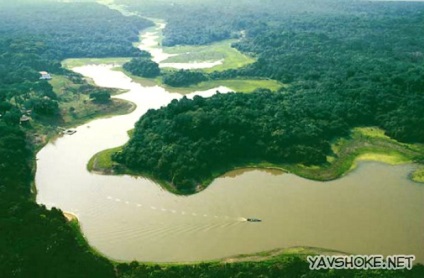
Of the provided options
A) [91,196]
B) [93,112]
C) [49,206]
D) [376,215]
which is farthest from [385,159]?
[93,112]

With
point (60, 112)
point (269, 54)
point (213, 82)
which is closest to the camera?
point (60, 112)

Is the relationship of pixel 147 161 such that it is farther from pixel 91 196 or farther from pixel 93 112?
pixel 93 112

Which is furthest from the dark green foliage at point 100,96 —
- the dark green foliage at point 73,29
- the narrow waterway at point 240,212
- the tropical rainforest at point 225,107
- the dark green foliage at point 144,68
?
the dark green foliage at point 73,29

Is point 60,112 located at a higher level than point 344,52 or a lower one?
lower

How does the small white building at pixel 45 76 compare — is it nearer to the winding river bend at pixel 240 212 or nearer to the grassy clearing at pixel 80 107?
the grassy clearing at pixel 80 107

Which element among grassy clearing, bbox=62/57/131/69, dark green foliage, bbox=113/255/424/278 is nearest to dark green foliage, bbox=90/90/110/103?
grassy clearing, bbox=62/57/131/69

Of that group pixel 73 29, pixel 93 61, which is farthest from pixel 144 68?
pixel 73 29

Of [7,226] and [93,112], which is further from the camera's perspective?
[93,112]
